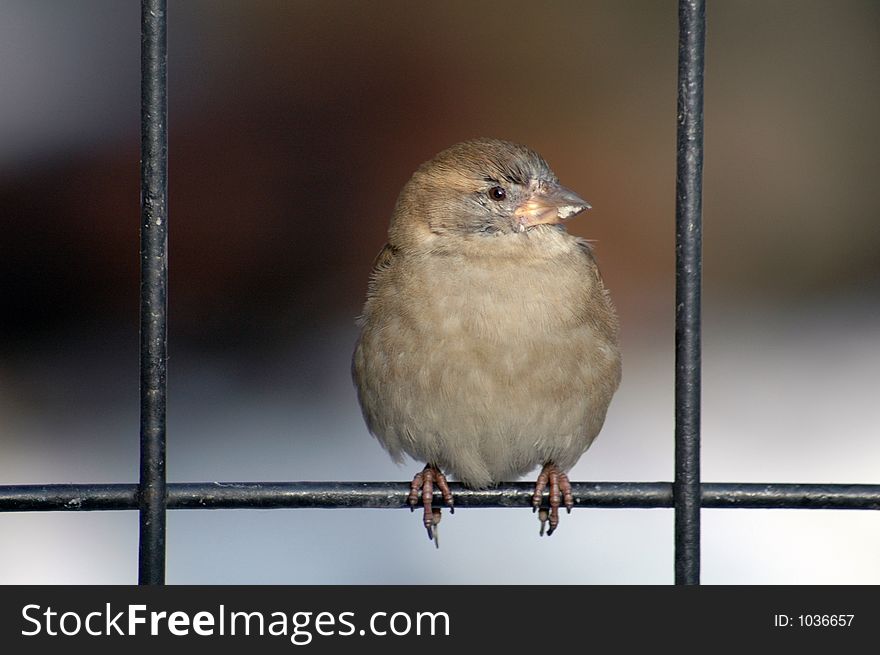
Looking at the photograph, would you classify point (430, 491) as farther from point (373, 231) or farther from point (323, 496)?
point (373, 231)

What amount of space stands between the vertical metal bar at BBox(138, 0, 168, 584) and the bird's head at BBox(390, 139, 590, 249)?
0.90 metres

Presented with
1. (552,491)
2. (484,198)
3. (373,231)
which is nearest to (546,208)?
(484,198)

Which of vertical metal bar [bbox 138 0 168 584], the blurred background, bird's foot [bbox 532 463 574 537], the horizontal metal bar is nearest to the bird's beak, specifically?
bird's foot [bbox 532 463 574 537]

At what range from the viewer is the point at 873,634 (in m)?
1.99

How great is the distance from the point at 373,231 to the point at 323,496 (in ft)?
8.17

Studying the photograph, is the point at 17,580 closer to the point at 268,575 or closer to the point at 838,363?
the point at 268,575

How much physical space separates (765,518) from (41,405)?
2144mm

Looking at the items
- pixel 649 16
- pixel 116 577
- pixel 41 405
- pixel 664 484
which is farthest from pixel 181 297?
pixel 664 484

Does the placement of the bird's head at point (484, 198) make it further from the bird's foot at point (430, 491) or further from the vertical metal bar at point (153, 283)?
the vertical metal bar at point (153, 283)

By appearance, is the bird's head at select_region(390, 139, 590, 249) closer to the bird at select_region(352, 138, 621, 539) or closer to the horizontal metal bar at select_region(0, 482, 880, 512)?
the bird at select_region(352, 138, 621, 539)

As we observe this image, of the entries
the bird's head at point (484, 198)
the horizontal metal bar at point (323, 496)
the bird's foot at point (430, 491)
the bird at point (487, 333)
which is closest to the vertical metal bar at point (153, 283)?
the horizontal metal bar at point (323, 496)

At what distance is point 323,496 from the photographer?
75.5 inches

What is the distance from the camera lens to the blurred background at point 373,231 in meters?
4.14

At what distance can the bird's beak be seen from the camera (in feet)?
8.48
